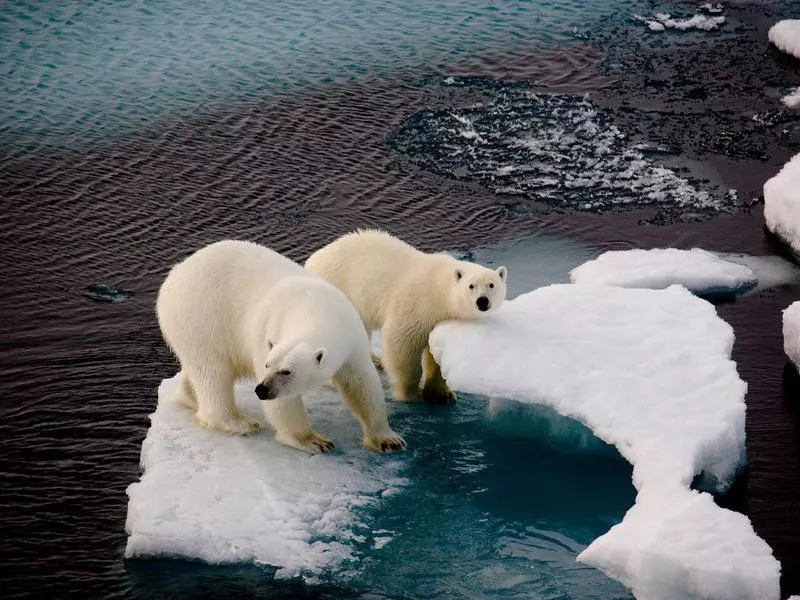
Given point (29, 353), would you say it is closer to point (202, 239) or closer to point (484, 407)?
point (202, 239)

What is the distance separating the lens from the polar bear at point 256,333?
21.6ft

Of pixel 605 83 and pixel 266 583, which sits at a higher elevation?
pixel 605 83

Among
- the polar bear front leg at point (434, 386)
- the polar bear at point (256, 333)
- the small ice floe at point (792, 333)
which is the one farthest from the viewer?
the small ice floe at point (792, 333)

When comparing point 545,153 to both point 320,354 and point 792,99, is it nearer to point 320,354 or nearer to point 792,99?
point 792,99

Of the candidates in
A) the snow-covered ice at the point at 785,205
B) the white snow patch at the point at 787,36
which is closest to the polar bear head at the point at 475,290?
the snow-covered ice at the point at 785,205

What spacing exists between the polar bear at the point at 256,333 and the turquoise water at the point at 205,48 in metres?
6.10

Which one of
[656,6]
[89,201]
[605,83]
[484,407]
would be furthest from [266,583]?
[656,6]

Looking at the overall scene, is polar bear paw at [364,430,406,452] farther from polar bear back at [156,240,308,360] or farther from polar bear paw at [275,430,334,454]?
polar bear back at [156,240,308,360]

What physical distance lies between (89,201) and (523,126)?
4.79 metres

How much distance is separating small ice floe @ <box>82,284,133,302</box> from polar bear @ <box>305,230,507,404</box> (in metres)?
2.41

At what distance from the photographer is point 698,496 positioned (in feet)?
19.1

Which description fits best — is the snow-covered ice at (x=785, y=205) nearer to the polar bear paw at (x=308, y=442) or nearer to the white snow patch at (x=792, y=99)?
the white snow patch at (x=792, y=99)

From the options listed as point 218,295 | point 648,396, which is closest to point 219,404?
point 218,295

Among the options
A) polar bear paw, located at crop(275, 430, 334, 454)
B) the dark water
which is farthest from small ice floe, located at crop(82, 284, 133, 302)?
polar bear paw, located at crop(275, 430, 334, 454)
